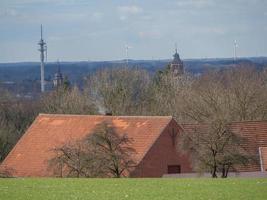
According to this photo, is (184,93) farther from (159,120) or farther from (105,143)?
(105,143)

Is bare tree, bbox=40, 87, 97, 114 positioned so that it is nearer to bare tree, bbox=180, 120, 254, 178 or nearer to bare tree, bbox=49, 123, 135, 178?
bare tree, bbox=49, 123, 135, 178

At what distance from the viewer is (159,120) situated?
46625 mm

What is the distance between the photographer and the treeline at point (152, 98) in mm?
61062

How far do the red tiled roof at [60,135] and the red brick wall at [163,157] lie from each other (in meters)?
0.34

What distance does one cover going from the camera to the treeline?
61.1 metres

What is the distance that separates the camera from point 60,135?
49.4m

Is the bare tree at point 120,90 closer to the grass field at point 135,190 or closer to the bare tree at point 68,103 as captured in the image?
the bare tree at point 68,103

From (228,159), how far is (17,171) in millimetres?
17740

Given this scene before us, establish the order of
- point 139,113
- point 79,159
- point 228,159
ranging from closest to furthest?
→ point 228,159 < point 79,159 < point 139,113

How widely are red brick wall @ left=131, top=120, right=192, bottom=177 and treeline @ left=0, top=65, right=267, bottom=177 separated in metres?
10.5

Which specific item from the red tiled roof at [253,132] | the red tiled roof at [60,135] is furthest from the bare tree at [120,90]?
the red tiled roof at [253,132]

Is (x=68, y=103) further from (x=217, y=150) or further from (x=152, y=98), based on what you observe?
(x=217, y=150)

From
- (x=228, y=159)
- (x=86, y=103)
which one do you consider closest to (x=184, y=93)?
(x=86, y=103)

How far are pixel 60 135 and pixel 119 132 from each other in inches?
258
